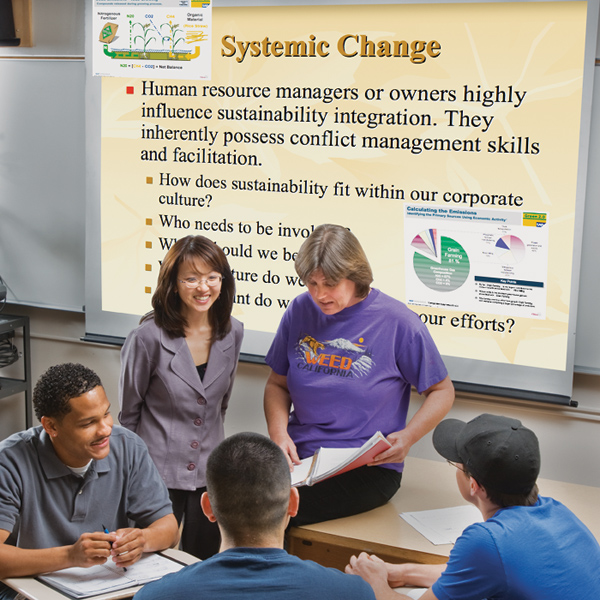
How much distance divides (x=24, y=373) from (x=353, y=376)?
7.17ft

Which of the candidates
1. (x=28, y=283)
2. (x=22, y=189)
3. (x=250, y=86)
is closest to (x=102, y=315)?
(x=28, y=283)

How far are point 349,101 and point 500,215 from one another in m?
0.78

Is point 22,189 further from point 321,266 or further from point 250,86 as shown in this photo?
point 321,266

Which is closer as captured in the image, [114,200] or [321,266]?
Result: [321,266]

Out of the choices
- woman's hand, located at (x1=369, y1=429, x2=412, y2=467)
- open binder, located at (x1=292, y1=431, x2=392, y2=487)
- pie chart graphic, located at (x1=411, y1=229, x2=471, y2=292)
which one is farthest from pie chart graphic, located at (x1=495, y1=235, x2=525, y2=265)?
open binder, located at (x1=292, y1=431, x2=392, y2=487)

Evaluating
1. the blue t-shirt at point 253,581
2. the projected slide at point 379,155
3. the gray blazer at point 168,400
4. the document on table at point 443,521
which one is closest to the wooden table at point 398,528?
the document on table at point 443,521

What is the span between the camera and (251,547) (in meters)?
1.46

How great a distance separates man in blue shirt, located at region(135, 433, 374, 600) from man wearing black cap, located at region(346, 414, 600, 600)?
33cm

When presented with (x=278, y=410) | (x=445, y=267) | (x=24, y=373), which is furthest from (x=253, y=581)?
(x=24, y=373)

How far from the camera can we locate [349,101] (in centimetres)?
319

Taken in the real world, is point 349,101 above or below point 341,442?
above

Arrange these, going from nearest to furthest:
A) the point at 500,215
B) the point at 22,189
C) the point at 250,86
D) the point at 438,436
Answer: the point at 438,436 → the point at 500,215 → the point at 250,86 → the point at 22,189

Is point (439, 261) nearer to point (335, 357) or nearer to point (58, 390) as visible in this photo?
point (335, 357)

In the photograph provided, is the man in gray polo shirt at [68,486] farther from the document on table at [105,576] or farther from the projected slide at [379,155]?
the projected slide at [379,155]
